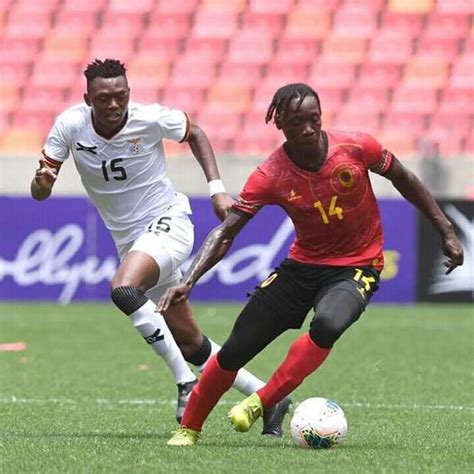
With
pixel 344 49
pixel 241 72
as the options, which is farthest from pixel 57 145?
pixel 344 49

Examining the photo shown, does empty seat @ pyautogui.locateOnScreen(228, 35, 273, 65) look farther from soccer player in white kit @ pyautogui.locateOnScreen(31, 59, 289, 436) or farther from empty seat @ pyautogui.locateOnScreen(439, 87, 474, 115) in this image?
soccer player in white kit @ pyautogui.locateOnScreen(31, 59, 289, 436)

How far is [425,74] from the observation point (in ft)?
69.4

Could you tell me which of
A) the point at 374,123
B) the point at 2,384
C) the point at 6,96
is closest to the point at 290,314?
the point at 2,384

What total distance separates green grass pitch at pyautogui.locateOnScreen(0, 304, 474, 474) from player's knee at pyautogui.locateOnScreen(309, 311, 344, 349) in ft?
1.72

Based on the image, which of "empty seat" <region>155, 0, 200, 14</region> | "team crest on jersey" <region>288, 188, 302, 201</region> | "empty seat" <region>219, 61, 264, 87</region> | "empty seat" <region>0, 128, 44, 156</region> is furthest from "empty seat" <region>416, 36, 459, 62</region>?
"team crest on jersey" <region>288, 188, 302, 201</region>

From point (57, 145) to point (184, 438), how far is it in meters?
2.07

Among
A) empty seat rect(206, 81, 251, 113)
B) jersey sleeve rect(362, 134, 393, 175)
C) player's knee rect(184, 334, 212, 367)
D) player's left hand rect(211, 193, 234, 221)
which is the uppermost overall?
empty seat rect(206, 81, 251, 113)

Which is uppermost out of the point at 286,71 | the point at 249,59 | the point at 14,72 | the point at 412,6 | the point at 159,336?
the point at 412,6

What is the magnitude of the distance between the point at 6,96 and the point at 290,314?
583 inches

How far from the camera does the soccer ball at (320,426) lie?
668cm

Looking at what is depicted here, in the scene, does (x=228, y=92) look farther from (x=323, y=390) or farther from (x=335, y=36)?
(x=323, y=390)

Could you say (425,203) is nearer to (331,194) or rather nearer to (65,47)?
(331,194)

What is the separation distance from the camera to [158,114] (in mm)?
8188

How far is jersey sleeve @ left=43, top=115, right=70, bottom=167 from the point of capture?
806cm
